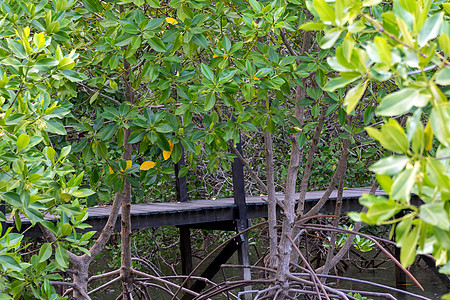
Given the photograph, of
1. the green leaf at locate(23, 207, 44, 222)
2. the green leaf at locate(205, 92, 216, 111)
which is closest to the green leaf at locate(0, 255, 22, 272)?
the green leaf at locate(23, 207, 44, 222)

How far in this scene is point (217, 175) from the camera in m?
7.38

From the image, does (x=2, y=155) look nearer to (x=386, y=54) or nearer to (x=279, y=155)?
(x=386, y=54)

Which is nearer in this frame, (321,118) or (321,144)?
(321,118)

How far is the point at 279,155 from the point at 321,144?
26.4 inches

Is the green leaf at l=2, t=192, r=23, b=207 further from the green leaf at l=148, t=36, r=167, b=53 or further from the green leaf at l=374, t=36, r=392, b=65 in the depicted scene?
the green leaf at l=374, t=36, r=392, b=65

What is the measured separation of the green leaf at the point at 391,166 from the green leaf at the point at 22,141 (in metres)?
1.32

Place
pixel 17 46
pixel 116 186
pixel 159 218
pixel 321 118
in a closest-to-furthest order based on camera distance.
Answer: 1. pixel 17 46
2. pixel 116 186
3. pixel 321 118
4. pixel 159 218

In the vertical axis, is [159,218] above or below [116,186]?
below

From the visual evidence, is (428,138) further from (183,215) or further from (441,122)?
(183,215)

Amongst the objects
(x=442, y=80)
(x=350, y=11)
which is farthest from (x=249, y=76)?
(x=442, y=80)

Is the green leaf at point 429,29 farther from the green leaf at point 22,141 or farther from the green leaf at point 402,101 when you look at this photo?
the green leaf at point 22,141

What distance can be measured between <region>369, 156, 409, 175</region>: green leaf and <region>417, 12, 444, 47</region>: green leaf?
0.20 meters

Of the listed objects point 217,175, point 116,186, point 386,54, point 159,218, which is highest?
point 386,54

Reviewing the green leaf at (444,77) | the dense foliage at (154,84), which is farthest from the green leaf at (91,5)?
the green leaf at (444,77)
